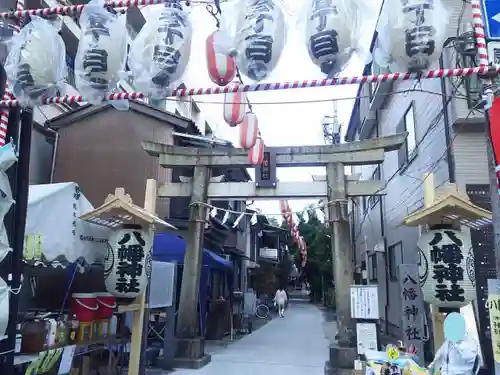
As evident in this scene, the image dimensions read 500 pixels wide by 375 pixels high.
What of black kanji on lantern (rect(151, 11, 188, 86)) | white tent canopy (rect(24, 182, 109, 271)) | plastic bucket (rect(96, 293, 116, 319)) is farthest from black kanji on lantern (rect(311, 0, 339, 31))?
plastic bucket (rect(96, 293, 116, 319))

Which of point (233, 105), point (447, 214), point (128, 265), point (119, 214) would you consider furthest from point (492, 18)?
point (128, 265)

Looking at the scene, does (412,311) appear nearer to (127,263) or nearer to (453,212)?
(453,212)

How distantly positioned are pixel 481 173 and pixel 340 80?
21.1ft

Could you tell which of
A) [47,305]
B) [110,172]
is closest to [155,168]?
[110,172]

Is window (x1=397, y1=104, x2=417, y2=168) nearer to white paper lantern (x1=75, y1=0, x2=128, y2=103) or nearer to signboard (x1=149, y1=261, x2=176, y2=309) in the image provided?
signboard (x1=149, y1=261, x2=176, y2=309)

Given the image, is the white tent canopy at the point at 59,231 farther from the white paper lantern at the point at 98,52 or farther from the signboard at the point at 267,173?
the signboard at the point at 267,173

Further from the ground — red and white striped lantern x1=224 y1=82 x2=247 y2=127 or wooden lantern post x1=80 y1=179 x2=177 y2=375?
red and white striped lantern x1=224 y1=82 x2=247 y2=127

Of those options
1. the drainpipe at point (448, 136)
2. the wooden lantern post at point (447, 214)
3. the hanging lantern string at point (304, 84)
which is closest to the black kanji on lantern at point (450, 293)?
the wooden lantern post at point (447, 214)

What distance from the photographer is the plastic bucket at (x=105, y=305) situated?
8148mm

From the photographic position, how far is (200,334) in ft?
42.3

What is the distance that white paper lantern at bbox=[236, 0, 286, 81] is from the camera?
4.49 metres

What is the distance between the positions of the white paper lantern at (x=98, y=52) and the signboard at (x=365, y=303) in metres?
7.24

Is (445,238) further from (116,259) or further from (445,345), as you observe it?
(116,259)

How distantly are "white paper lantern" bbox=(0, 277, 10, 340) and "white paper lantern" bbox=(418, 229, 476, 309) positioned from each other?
215 inches
